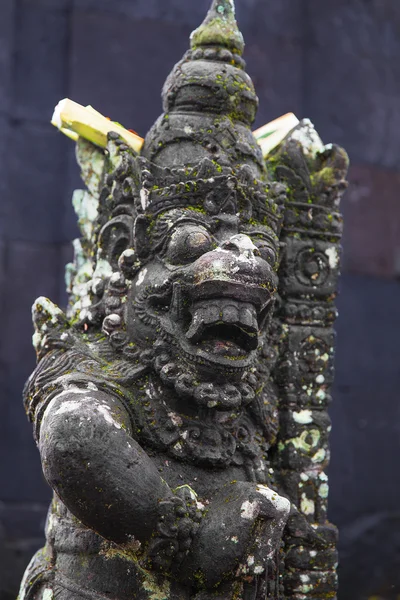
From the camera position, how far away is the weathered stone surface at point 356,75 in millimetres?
7090

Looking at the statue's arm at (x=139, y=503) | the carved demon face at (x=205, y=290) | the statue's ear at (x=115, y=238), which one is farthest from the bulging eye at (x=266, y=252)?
the statue's arm at (x=139, y=503)

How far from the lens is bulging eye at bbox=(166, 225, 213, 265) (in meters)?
3.45

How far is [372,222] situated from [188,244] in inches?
165

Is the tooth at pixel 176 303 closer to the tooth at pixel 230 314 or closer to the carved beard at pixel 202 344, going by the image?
the carved beard at pixel 202 344

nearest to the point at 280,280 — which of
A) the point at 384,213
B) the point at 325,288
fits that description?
the point at 325,288

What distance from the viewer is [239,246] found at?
3395 millimetres

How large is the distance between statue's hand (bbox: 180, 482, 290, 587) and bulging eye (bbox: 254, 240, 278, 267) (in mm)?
905

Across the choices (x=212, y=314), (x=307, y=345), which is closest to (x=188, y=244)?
(x=212, y=314)

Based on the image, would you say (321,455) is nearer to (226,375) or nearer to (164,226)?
(226,375)

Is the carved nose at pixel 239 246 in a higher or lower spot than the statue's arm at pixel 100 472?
higher

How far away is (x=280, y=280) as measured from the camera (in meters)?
4.06

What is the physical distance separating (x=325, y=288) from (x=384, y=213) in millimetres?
3553

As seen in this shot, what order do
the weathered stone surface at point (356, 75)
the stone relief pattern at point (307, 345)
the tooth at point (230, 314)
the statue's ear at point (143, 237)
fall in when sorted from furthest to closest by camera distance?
the weathered stone surface at point (356, 75), the stone relief pattern at point (307, 345), the statue's ear at point (143, 237), the tooth at point (230, 314)

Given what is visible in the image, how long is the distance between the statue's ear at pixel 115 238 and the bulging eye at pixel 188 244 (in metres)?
0.29
